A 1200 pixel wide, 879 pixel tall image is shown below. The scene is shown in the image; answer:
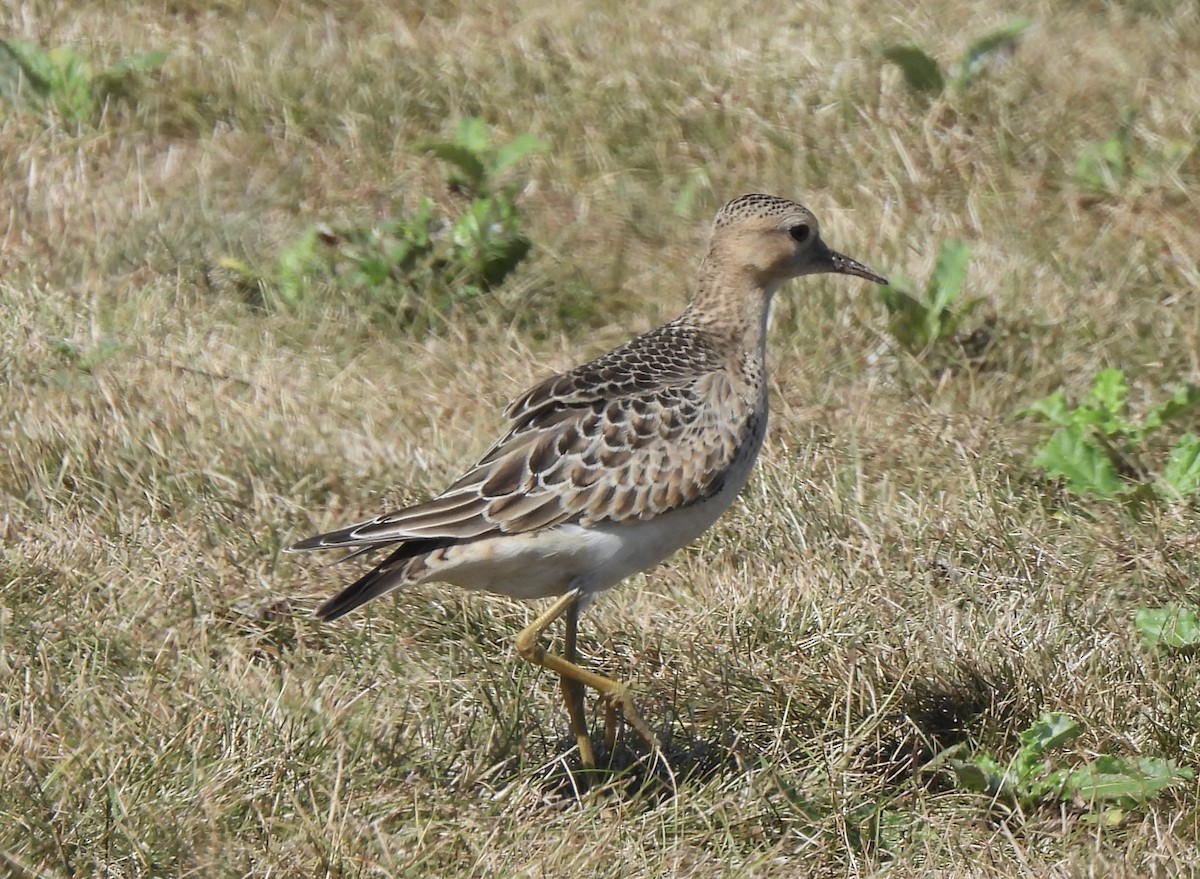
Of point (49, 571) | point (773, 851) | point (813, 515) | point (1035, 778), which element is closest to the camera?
point (773, 851)

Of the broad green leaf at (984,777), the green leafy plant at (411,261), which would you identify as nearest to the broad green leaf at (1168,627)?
the broad green leaf at (984,777)

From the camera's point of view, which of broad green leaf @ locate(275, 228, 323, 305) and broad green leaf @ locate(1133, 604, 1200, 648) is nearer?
broad green leaf @ locate(1133, 604, 1200, 648)

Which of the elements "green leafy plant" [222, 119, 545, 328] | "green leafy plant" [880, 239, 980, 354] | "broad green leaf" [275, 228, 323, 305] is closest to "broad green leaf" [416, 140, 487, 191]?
"green leafy plant" [222, 119, 545, 328]

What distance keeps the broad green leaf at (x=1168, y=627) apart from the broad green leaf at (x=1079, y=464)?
2.85 feet

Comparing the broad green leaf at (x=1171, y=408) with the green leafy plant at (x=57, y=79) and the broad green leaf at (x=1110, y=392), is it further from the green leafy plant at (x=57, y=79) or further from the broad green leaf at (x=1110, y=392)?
the green leafy plant at (x=57, y=79)

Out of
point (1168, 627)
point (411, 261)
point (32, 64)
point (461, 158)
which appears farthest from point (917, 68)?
point (32, 64)

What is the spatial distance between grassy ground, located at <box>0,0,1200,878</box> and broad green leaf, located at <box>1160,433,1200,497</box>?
11 centimetres

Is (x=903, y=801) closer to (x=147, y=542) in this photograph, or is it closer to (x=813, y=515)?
(x=813, y=515)

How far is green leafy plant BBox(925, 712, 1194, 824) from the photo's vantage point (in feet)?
14.9

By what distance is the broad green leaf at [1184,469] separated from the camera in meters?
6.02

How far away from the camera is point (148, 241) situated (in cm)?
753

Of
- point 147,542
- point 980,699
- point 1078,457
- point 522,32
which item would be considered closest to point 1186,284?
point 1078,457

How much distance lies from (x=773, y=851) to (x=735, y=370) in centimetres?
161

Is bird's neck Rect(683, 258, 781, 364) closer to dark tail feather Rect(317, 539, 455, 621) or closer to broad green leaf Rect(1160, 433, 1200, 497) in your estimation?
dark tail feather Rect(317, 539, 455, 621)
